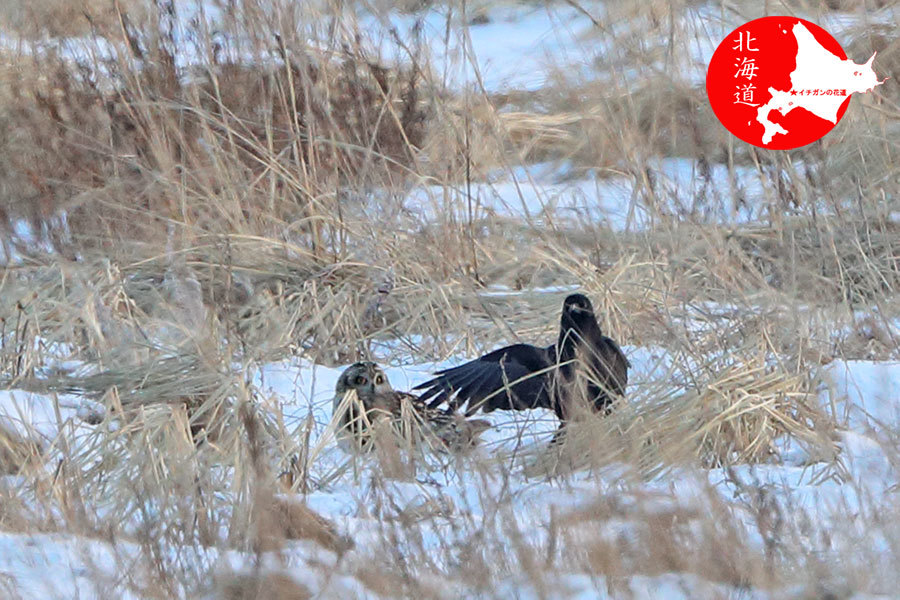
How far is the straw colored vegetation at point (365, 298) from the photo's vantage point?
216cm

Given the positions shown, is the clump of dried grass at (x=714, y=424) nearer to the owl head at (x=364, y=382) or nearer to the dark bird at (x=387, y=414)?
the dark bird at (x=387, y=414)

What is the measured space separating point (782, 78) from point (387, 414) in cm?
297

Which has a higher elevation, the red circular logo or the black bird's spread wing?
the red circular logo

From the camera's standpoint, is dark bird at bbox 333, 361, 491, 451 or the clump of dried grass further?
dark bird at bbox 333, 361, 491, 451

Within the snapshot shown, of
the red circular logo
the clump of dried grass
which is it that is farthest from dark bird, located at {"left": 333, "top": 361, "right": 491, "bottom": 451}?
the red circular logo

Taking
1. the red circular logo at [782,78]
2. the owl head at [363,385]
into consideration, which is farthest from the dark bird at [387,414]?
the red circular logo at [782,78]

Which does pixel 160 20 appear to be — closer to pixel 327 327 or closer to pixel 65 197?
pixel 65 197

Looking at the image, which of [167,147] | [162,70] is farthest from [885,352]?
[162,70]

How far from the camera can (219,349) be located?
3.65 meters

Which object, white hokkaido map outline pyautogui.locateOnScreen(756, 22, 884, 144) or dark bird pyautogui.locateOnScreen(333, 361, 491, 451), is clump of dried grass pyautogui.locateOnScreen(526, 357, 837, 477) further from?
white hokkaido map outline pyautogui.locateOnScreen(756, 22, 884, 144)

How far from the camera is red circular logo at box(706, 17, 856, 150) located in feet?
17.1

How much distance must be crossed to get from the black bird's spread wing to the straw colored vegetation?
0.15 m

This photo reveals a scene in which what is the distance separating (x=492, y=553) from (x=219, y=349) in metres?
1.67

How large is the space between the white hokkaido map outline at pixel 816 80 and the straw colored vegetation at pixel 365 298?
0.12 metres
